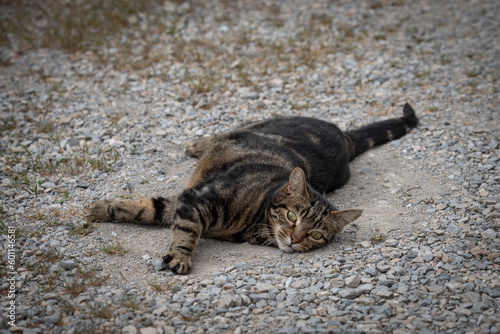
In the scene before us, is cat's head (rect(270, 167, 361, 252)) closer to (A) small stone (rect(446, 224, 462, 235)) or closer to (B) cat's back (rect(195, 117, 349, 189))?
(B) cat's back (rect(195, 117, 349, 189))

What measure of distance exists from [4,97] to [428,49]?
6548 millimetres

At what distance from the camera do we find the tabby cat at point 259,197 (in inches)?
158

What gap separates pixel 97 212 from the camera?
4340mm

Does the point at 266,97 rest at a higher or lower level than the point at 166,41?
lower

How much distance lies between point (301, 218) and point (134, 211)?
1563mm

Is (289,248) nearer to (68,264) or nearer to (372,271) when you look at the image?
(372,271)

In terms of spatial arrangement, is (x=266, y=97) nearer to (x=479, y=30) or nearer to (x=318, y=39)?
(x=318, y=39)

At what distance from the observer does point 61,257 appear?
3.77 metres

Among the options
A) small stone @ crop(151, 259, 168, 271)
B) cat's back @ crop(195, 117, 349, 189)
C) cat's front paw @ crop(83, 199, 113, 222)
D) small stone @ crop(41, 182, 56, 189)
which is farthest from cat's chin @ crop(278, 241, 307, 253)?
small stone @ crop(41, 182, 56, 189)

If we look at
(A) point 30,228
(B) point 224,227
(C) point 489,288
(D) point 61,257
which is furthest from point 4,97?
(C) point 489,288

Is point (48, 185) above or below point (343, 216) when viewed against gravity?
below

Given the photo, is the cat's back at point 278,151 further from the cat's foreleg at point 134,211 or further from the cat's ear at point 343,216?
the cat's ear at point 343,216

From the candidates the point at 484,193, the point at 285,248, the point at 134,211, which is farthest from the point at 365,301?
the point at 134,211

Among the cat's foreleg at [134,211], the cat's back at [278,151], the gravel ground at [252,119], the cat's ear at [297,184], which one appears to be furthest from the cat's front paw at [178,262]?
the cat's ear at [297,184]
